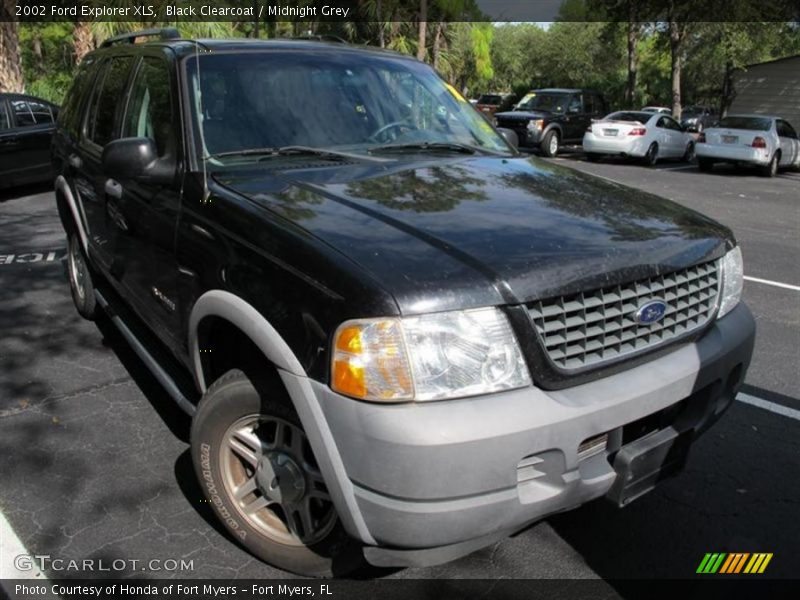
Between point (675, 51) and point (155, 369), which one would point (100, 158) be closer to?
point (155, 369)

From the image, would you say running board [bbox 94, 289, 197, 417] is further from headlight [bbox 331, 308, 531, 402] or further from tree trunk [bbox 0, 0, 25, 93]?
tree trunk [bbox 0, 0, 25, 93]

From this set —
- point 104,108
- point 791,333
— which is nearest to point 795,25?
point 791,333

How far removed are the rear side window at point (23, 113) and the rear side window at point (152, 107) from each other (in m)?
8.06

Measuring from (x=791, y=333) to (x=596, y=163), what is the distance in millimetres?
15091

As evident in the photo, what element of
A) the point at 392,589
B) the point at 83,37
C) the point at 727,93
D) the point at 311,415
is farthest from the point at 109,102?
the point at 727,93

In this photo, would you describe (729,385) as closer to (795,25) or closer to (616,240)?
(616,240)

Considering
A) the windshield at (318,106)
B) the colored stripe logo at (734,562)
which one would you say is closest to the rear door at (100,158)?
the windshield at (318,106)

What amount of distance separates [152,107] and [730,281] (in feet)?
9.20

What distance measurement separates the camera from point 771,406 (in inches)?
159

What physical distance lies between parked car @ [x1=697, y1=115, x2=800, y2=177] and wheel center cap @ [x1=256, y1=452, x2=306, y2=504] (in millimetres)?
17322

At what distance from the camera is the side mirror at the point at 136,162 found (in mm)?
2941

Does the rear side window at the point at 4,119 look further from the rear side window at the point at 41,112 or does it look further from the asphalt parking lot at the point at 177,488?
the asphalt parking lot at the point at 177,488

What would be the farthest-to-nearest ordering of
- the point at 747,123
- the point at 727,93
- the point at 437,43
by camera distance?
1. the point at 727,93
2. the point at 437,43
3. the point at 747,123

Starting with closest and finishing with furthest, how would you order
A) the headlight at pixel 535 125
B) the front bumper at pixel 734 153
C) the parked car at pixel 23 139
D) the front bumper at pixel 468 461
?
1. the front bumper at pixel 468 461
2. the parked car at pixel 23 139
3. the front bumper at pixel 734 153
4. the headlight at pixel 535 125
